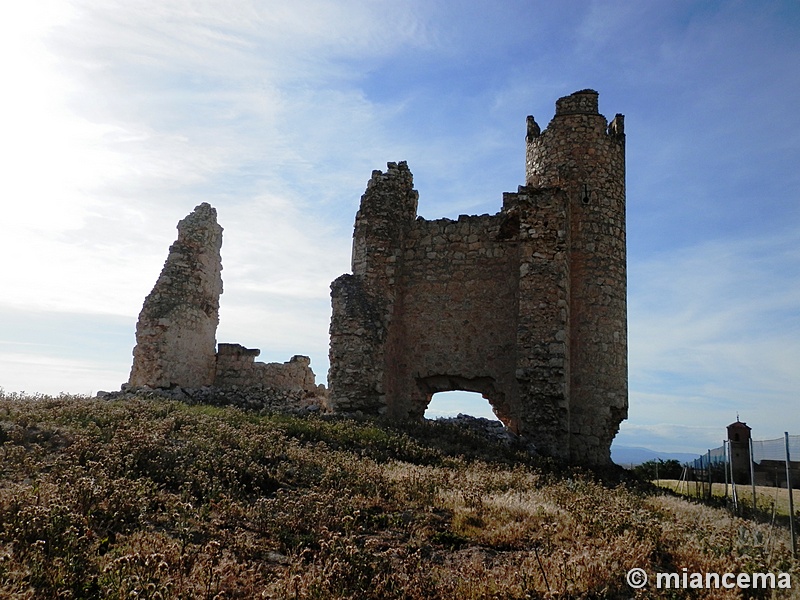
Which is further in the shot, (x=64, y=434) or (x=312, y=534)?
(x=64, y=434)

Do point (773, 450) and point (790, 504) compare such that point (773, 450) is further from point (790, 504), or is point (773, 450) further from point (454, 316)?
point (454, 316)

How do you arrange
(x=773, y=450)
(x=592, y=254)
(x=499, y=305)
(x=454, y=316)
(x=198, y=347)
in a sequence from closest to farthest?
(x=773, y=450)
(x=592, y=254)
(x=499, y=305)
(x=454, y=316)
(x=198, y=347)

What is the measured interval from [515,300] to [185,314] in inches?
337

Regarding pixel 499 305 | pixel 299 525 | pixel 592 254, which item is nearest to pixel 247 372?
pixel 499 305

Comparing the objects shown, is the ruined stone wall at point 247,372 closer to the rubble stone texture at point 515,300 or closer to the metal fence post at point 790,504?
the rubble stone texture at point 515,300

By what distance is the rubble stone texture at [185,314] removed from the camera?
1520 cm

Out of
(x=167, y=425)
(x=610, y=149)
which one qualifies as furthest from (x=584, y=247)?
(x=167, y=425)

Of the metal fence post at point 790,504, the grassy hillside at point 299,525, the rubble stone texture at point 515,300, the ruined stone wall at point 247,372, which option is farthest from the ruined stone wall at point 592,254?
the ruined stone wall at point 247,372

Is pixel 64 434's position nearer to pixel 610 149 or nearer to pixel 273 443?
pixel 273 443

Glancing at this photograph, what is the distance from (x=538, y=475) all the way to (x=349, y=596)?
228 inches

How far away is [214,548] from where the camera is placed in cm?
471

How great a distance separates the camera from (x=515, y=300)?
46.7ft

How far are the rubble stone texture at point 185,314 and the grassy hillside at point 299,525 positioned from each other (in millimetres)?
5613

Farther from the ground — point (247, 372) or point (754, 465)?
point (247, 372)
